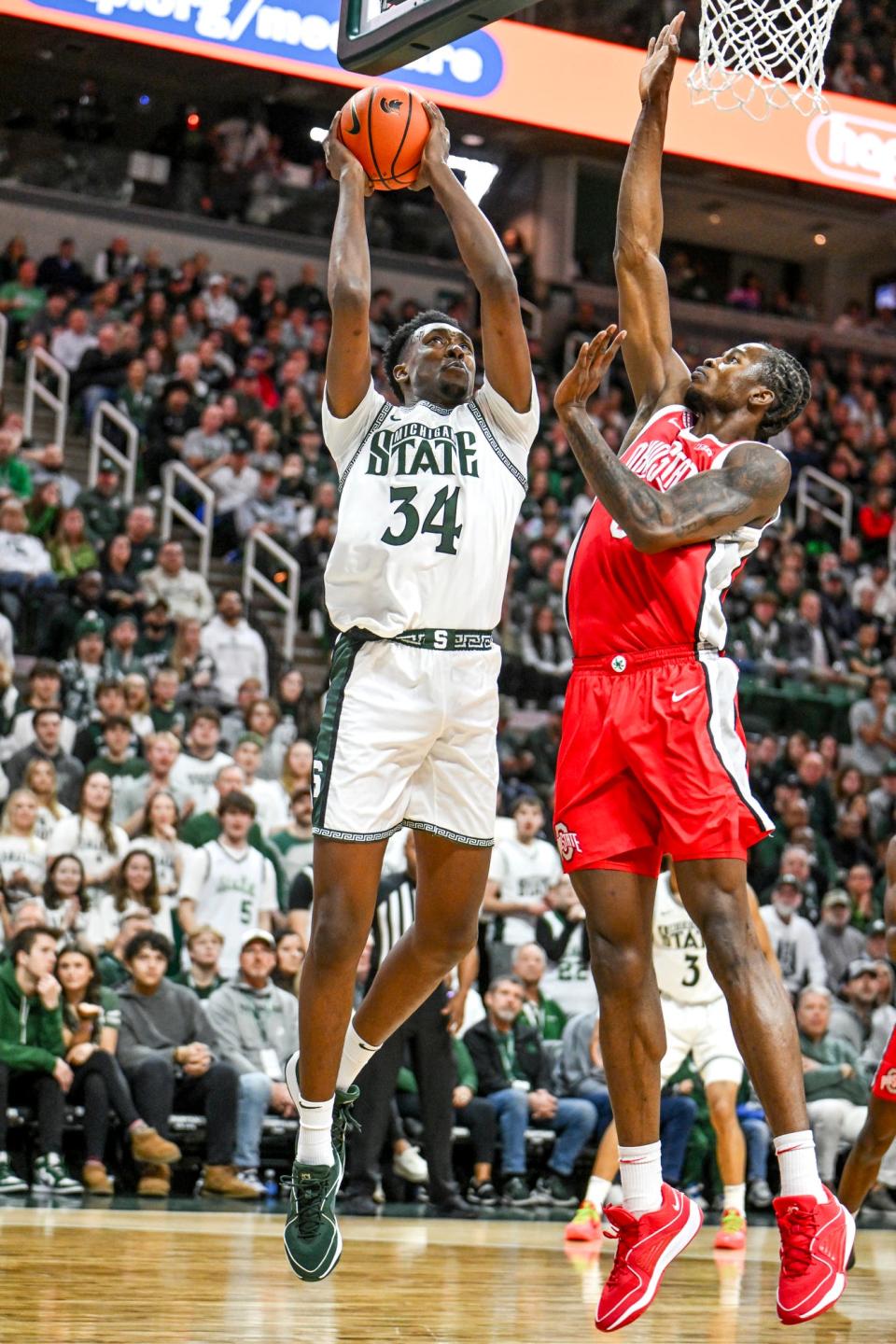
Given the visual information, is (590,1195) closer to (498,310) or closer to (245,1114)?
(245,1114)

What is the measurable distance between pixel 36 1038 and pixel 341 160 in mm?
5046

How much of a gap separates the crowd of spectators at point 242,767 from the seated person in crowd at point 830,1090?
35 millimetres

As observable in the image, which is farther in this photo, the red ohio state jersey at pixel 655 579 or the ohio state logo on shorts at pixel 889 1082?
the ohio state logo on shorts at pixel 889 1082

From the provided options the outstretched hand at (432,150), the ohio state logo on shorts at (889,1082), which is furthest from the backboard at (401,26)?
the ohio state logo on shorts at (889,1082)

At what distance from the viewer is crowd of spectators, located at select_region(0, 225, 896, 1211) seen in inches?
348

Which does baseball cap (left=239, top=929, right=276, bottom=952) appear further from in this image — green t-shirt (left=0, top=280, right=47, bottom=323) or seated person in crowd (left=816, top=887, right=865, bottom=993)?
green t-shirt (left=0, top=280, right=47, bottom=323)

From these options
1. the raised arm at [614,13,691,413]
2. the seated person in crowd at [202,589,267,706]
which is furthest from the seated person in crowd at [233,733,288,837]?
the raised arm at [614,13,691,413]

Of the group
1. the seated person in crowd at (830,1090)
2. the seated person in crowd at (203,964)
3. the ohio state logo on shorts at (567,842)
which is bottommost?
the seated person in crowd at (830,1090)

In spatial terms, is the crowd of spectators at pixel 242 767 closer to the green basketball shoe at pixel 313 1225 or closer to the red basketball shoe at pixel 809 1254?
the green basketball shoe at pixel 313 1225

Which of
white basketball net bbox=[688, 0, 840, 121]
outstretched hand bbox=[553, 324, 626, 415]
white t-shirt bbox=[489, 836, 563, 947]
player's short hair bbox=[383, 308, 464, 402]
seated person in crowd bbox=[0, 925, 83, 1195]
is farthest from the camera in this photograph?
white t-shirt bbox=[489, 836, 563, 947]

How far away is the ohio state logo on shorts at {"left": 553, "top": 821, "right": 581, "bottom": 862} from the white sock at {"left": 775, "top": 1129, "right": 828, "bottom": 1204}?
849mm

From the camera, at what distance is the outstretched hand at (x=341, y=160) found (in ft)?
16.0

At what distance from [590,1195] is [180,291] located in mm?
11519

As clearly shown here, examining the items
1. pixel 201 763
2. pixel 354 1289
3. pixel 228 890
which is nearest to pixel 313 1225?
pixel 354 1289
